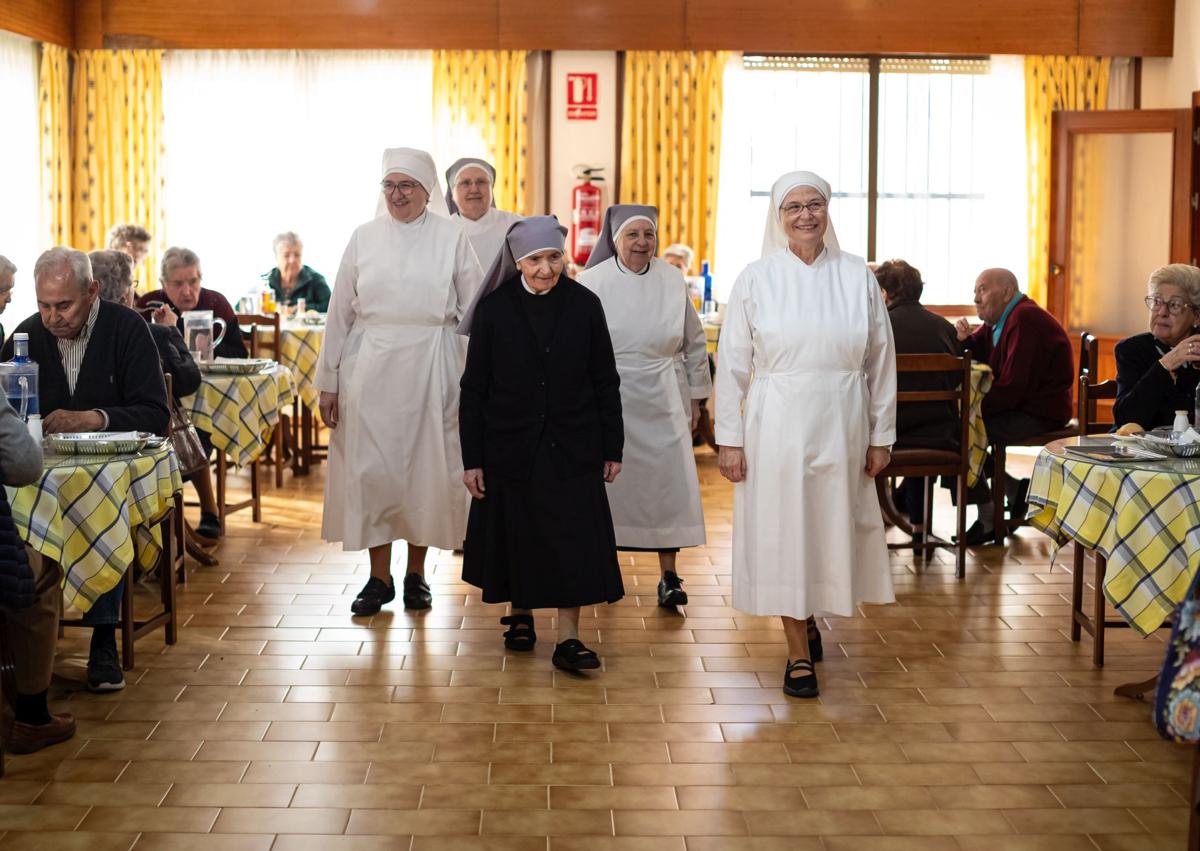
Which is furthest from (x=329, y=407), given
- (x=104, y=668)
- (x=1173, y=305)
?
(x=1173, y=305)

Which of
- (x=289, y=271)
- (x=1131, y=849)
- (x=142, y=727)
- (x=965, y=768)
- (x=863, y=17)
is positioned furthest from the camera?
(x=863, y=17)

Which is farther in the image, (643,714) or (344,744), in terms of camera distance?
(643,714)

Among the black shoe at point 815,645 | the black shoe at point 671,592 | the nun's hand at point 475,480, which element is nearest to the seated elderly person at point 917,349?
the black shoe at point 671,592

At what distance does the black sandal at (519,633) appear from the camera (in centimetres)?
467

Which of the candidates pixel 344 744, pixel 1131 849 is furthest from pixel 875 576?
pixel 344 744

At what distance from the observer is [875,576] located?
4.26 meters

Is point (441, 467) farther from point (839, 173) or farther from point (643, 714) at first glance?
point (839, 173)

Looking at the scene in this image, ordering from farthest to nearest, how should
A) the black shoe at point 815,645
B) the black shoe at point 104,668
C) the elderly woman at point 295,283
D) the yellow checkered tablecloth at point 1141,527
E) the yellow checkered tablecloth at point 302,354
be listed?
the elderly woman at point 295,283, the yellow checkered tablecloth at point 302,354, the black shoe at point 815,645, the black shoe at point 104,668, the yellow checkered tablecloth at point 1141,527

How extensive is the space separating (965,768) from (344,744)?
1.67 metres

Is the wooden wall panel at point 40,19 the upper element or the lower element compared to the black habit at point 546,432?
upper

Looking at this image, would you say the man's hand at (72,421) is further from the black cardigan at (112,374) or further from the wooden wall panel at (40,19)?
the wooden wall panel at (40,19)

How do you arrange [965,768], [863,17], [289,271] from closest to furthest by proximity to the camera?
1. [965,768]
2. [289,271]
3. [863,17]

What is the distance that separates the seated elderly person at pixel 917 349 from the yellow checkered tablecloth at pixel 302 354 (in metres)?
3.36

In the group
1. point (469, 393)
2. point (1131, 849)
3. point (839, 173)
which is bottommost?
point (1131, 849)
